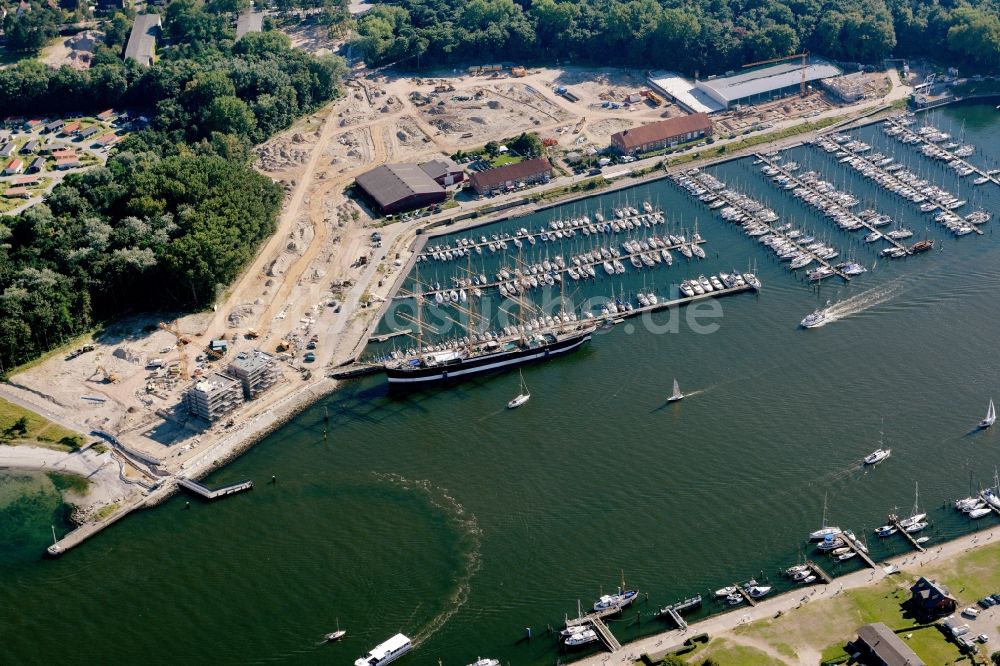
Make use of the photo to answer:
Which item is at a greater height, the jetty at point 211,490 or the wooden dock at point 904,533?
the wooden dock at point 904,533

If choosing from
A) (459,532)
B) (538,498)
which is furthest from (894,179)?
(459,532)

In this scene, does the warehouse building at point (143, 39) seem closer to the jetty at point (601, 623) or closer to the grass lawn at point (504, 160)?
the grass lawn at point (504, 160)

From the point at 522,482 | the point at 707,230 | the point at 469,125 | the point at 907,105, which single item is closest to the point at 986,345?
the point at 707,230

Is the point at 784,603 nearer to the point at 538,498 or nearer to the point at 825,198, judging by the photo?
the point at 538,498

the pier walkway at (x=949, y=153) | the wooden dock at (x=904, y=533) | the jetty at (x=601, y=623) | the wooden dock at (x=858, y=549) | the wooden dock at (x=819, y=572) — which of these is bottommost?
the jetty at (x=601, y=623)

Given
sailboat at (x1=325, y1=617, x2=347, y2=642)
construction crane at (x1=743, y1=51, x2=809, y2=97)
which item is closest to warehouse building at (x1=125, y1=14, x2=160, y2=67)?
construction crane at (x1=743, y1=51, x2=809, y2=97)

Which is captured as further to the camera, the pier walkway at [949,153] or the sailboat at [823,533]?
the pier walkway at [949,153]

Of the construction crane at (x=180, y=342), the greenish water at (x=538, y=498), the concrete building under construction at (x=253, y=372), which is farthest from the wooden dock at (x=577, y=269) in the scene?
the construction crane at (x=180, y=342)
